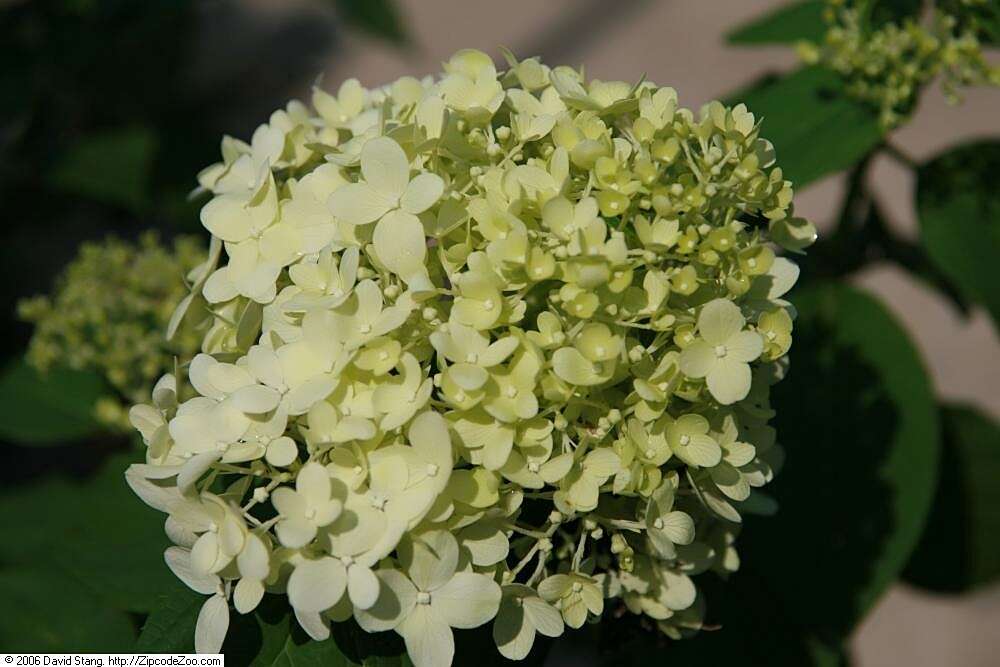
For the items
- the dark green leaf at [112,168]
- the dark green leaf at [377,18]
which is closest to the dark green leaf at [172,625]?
the dark green leaf at [112,168]

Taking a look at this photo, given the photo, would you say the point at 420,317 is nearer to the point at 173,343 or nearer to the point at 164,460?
the point at 164,460

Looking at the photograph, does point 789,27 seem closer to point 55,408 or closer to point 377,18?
point 55,408

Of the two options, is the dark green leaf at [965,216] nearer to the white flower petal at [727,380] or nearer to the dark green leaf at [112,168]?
the white flower petal at [727,380]

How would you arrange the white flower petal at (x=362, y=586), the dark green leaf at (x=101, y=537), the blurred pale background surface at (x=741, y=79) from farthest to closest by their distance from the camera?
the blurred pale background surface at (x=741, y=79) → the dark green leaf at (x=101, y=537) → the white flower petal at (x=362, y=586)

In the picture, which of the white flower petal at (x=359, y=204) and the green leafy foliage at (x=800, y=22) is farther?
the green leafy foliage at (x=800, y=22)

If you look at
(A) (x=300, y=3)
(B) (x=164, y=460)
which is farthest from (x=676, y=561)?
(A) (x=300, y=3)

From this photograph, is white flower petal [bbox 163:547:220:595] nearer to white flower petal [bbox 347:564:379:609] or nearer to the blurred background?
white flower petal [bbox 347:564:379:609]

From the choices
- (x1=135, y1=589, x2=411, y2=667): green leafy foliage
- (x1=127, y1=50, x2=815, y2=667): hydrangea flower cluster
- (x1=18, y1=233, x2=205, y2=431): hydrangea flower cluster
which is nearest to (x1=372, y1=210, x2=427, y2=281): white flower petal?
(x1=127, y1=50, x2=815, y2=667): hydrangea flower cluster

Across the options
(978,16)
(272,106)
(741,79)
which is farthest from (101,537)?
(741,79)
